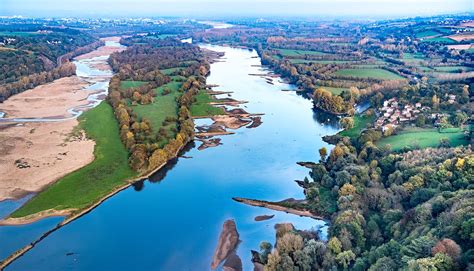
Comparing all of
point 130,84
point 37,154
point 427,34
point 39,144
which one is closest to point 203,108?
point 130,84

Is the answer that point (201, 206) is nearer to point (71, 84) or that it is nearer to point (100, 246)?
point (100, 246)

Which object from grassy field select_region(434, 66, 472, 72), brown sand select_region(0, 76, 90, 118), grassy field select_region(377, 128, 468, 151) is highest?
grassy field select_region(434, 66, 472, 72)

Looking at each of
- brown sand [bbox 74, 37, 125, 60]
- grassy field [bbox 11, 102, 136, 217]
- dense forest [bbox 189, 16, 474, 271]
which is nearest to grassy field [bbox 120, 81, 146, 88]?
grassy field [bbox 11, 102, 136, 217]

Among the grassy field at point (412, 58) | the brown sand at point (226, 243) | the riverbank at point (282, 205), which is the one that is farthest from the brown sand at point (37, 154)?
the grassy field at point (412, 58)

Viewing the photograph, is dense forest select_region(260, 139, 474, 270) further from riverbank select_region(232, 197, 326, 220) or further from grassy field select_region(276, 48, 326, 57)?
grassy field select_region(276, 48, 326, 57)

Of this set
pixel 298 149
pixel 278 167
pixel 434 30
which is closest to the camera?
pixel 278 167

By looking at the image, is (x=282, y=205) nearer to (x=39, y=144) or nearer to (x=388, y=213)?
(x=388, y=213)

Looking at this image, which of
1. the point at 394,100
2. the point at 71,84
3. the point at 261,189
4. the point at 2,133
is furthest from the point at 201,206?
the point at 71,84
